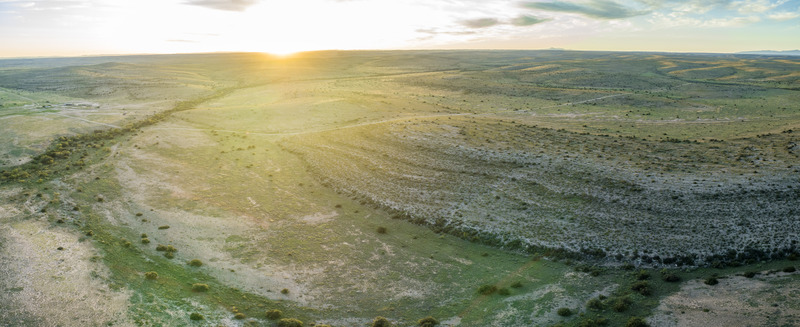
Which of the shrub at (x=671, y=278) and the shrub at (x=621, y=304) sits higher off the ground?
the shrub at (x=671, y=278)

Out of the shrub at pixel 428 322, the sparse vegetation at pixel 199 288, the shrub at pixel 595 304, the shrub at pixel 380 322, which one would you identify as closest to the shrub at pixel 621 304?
the shrub at pixel 595 304

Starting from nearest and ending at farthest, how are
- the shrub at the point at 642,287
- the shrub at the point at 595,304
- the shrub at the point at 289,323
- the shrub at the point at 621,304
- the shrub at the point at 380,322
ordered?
the shrub at the point at 289,323
the shrub at the point at 380,322
the shrub at the point at 621,304
the shrub at the point at 595,304
the shrub at the point at 642,287

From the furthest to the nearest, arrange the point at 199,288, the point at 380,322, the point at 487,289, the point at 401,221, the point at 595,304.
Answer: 1. the point at 401,221
2. the point at 487,289
3. the point at 199,288
4. the point at 595,304
5. the point at 380,322

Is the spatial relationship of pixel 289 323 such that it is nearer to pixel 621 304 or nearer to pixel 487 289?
pixel 487 289

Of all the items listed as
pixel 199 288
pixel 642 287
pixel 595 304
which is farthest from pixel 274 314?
pixel 642 287

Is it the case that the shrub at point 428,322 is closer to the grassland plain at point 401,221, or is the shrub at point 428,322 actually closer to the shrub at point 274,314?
the grassland plain at point 401,221

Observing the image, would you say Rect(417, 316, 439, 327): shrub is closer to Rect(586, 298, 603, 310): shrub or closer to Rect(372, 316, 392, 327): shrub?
Rect(372, 316, 392, 327): shrub
